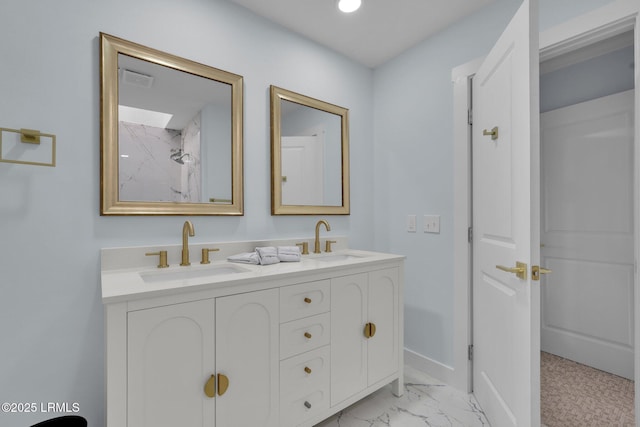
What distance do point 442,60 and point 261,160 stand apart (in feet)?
4.61

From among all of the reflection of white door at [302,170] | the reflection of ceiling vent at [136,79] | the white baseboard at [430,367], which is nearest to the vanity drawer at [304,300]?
the reflection of white door at [302,170]

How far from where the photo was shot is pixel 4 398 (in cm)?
119

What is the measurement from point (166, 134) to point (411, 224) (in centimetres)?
170

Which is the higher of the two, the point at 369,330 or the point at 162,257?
the point at 162,257

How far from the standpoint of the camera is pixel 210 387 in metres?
1.12

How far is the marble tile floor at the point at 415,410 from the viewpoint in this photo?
1.60 meters

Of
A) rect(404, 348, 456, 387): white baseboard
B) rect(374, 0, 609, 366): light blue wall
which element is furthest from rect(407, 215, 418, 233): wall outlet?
rect(404, 348, 456, 387): white baseboard

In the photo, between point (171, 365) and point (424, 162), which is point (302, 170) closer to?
point (424, 162)

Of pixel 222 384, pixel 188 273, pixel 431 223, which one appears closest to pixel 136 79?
pixel 188 273

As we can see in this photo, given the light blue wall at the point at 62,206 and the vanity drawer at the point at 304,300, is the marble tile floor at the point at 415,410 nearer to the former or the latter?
the vanity drawer at the point at 304,300

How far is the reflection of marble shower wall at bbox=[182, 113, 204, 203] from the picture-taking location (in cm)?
163

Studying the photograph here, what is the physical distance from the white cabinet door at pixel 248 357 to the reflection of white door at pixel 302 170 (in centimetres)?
87

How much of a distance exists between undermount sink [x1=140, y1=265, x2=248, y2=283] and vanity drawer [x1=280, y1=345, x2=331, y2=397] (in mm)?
474

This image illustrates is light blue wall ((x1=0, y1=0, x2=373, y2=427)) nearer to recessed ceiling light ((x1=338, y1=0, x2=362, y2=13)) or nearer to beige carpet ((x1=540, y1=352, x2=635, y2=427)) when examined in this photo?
recessed ceiling light ((x1=338, y1=0, x2=362, y2=13))
